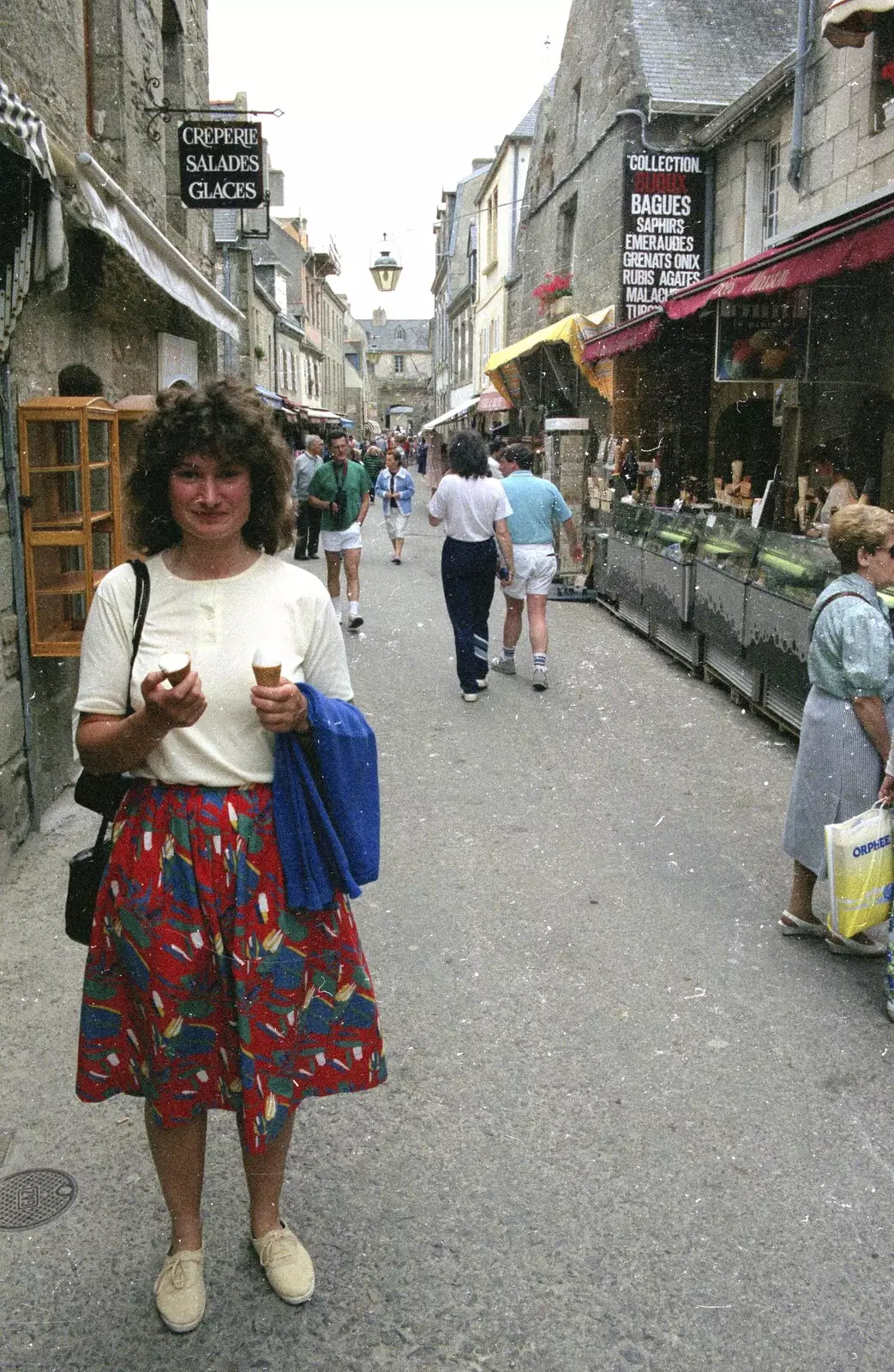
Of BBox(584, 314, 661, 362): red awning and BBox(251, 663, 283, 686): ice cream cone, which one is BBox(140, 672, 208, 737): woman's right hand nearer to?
BBox(251, 663, 283, 686): ice cream cone

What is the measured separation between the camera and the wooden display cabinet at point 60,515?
5691mm

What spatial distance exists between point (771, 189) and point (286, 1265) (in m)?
15.2

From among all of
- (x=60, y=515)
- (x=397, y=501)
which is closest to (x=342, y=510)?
(x=60, y=515)

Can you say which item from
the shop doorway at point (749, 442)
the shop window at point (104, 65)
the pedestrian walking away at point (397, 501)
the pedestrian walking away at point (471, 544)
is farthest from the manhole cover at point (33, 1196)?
the pedestrian walking away at point (397, 501)

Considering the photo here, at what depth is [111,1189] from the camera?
2.97 m

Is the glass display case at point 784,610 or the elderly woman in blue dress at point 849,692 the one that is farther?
the glass display case at point 784,610

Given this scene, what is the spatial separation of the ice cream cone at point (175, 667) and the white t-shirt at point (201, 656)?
0.82 ft

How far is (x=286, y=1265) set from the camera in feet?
8.43

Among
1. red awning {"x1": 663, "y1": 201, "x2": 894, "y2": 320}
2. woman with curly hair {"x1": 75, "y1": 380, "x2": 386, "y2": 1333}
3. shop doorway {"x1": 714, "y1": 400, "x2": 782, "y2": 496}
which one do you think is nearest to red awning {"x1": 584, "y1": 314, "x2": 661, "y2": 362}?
shop doorway {"x1": 714, "y1": 400, "x2": 782, "y2": 496}

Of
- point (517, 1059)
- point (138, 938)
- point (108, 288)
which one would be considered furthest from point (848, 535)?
point (108, 288)

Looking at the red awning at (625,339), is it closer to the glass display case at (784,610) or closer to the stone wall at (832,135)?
the stone wall at (832,135)

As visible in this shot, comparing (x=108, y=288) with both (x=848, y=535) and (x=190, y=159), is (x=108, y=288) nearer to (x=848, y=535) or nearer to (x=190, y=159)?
(x=190, y=159)

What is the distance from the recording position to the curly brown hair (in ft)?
7.70

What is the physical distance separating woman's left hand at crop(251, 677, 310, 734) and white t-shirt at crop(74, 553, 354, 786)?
4.7 inches
